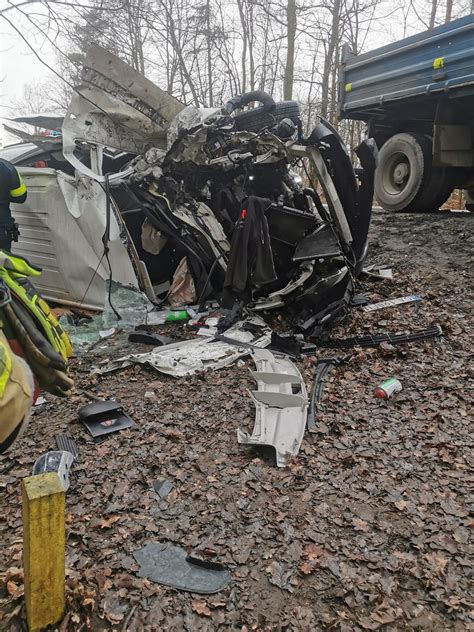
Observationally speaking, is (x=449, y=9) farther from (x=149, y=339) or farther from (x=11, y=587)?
(x=11, y=587)

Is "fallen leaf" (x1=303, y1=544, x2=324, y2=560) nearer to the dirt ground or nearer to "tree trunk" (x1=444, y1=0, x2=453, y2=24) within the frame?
the dirt ground

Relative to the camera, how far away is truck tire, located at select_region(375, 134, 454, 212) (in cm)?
691

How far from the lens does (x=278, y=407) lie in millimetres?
3170

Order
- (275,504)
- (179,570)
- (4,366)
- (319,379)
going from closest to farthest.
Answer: (4,366), (179,570), (275,504), (319,379)

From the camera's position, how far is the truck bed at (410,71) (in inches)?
224

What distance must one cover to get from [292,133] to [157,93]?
1.56 metres

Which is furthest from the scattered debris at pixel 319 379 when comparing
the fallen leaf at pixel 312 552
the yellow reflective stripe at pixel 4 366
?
the yellow reflective stripe at pixel 4 366

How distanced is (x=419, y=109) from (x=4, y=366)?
7442mm

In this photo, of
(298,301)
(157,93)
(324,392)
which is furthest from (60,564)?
(157,93)

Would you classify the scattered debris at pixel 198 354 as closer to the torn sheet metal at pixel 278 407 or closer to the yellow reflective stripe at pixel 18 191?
the torn sheet metal at pixel 278 407

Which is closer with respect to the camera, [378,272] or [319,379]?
[319,379]

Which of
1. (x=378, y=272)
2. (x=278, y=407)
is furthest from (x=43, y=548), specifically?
(x=378, y=272)

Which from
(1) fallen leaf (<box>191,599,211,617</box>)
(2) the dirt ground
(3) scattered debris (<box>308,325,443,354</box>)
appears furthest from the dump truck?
(1) fallen leaf (<box>191,599,211,617</box>)

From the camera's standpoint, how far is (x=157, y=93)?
507cm
